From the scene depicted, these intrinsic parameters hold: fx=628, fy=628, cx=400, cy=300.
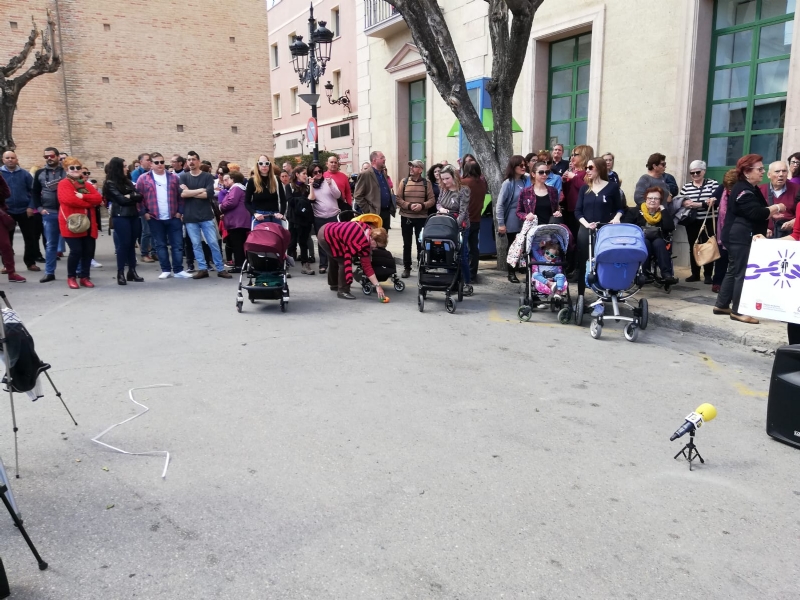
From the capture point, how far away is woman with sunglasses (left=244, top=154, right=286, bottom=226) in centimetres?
973

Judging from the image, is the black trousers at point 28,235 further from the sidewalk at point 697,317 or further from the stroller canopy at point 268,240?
the sidewalk at point 697,317

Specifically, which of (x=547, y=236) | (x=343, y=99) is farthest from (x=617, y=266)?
(x=343, y=99)

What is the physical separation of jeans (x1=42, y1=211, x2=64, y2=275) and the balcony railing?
11124 mm

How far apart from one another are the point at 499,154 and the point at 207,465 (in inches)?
293

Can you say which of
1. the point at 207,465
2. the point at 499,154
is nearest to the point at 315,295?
the point at 499,154

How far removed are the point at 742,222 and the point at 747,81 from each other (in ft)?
16.1

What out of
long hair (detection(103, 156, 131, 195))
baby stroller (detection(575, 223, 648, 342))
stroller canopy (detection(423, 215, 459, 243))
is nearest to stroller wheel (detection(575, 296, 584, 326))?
baby stroller (detection(575, 223, 648, 342))

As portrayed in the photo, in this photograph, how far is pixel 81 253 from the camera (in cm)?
971

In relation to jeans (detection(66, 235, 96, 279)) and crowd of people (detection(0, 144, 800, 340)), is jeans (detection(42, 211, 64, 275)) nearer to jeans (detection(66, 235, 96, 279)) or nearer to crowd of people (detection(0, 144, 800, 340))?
crowd of people (detection(0, 144, 800, 340))

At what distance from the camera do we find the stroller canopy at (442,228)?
8258 millimetres

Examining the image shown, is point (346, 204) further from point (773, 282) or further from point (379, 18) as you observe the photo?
point (379, 18)

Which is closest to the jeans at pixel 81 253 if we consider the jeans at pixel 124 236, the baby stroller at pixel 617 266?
the jeans at pixel 124 236

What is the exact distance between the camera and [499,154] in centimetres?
992

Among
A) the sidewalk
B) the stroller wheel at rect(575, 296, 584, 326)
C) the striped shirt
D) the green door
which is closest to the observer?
the sidewalk
